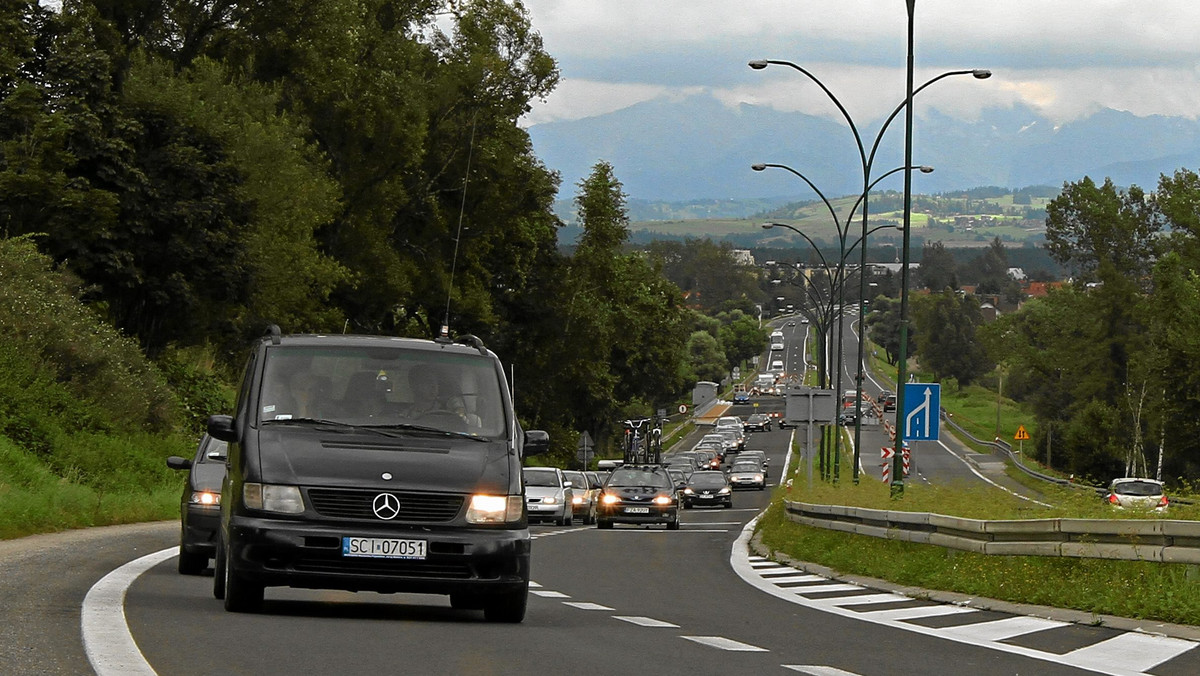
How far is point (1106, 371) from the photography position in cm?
11081

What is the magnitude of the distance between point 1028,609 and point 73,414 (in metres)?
24.7

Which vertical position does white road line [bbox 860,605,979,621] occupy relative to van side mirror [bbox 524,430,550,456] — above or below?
below

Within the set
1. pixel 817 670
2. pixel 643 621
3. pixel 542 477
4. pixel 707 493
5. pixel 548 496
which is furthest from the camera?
pixel 707 493

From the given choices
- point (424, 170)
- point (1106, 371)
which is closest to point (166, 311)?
point (424, 170)

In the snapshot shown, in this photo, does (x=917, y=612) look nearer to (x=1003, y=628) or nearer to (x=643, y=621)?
(x=1003, y=628)

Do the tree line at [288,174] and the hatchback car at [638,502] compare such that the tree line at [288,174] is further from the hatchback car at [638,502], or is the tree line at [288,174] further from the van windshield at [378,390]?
the van windshield at [378,390]

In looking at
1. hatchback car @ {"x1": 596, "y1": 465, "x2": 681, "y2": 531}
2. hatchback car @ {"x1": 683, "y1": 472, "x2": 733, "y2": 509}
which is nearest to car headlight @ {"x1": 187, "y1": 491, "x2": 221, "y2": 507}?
hatchback car @ {"x1": 596, "y1": 465, "x2": 681, "y2": 531}

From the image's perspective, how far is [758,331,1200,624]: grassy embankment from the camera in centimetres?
1420

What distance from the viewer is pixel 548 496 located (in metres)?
41.8

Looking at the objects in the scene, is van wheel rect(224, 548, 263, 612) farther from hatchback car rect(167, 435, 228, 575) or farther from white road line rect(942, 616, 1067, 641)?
white road line rect(942, 616, 1067, 641)

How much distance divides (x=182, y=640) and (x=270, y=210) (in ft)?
131

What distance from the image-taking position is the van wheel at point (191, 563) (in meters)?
17.1

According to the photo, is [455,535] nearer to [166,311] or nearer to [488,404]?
[488,404]

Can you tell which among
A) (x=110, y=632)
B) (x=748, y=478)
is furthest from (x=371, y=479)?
(x=748, y=478)
